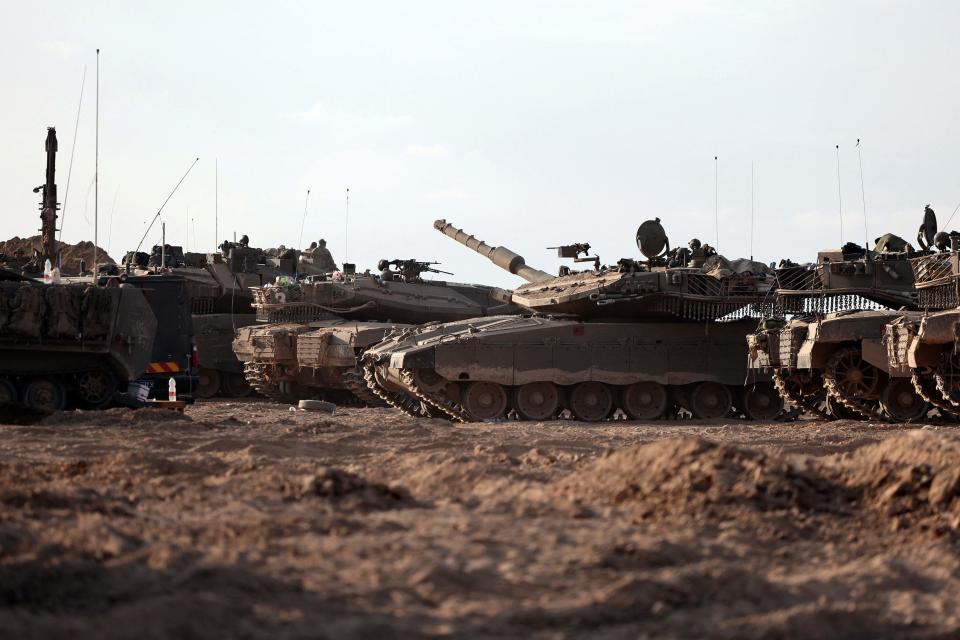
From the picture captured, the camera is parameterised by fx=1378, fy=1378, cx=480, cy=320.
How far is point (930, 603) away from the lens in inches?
257

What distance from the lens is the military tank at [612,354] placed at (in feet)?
74.4

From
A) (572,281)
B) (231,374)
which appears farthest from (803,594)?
(231,374)

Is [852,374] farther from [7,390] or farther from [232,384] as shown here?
[232,384]

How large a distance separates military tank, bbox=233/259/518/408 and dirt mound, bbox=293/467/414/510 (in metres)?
16.2

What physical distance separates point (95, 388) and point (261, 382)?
1182cm

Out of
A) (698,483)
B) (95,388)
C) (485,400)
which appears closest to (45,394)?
(95,388)

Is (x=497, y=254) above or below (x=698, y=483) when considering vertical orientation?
above

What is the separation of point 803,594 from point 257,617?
102 inches

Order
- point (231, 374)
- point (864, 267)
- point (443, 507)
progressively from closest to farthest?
point (443, 507) → point (864, 267) → point (231, 374)

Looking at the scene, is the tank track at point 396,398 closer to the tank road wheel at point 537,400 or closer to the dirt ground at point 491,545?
the tank road wheel at point 537,400

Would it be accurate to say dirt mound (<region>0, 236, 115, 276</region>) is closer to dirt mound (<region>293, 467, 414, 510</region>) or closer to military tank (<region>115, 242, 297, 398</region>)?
military tank (<region>115, 242, 297, 398</region>)

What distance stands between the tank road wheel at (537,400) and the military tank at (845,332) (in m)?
3.39

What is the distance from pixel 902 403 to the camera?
20.4m

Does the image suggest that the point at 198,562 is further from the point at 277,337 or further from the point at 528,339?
the point at 277,337
